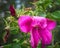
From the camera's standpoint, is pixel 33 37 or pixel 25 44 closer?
pixel 33 37

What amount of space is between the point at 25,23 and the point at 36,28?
3cm

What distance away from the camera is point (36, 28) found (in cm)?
58

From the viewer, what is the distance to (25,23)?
557 mm

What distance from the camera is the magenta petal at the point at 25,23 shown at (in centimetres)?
55

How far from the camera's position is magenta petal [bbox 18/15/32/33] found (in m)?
0.55

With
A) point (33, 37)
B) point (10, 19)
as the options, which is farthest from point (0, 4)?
point (33, 37)

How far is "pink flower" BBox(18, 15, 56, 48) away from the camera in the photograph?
557 mm

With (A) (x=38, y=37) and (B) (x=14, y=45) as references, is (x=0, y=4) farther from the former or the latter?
(A) (x=38, y=37)

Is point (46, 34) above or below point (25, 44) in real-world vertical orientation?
above

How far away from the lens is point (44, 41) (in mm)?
571

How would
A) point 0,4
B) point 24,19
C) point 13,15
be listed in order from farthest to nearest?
point 0,4, point 13,15, point 24,19

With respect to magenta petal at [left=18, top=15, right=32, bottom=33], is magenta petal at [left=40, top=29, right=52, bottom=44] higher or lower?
lower

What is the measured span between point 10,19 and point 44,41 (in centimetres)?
33

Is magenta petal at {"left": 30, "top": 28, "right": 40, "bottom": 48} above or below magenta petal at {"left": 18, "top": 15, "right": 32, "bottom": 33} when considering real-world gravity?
below
